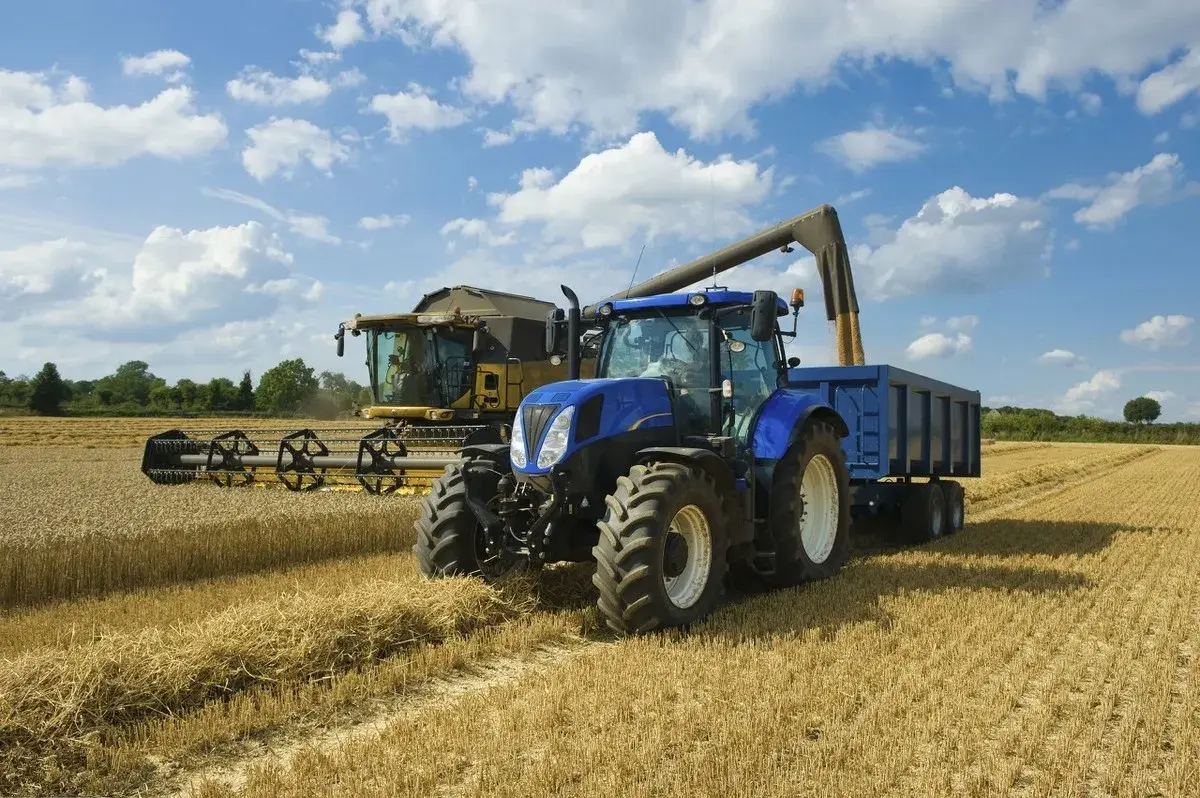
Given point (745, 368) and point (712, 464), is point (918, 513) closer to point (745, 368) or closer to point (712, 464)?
point (745, 368)

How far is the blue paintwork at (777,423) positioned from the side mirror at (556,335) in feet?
5.32

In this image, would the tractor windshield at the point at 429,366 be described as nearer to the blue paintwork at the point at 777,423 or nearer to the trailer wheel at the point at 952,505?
the trailer wheel at the point at 952,505

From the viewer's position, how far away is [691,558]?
6.13 m

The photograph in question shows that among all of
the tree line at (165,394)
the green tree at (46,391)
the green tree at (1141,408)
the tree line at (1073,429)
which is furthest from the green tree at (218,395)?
the green tree at (1141,408)

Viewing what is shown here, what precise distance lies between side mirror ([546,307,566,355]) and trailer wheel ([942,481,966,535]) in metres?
6.20

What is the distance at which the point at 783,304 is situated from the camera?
7285mm

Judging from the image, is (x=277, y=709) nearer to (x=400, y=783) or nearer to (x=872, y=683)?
(x=400, y=783)

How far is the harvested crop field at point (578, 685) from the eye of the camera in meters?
3.71

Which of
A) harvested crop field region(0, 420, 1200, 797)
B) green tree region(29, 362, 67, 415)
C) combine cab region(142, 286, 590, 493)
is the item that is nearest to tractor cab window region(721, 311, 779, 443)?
harvested crop field region(0, 420, 1200, 797)

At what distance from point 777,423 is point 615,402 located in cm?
148

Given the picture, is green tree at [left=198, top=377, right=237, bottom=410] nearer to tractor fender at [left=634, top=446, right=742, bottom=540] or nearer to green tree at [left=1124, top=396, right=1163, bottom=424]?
tractor fender at [left=634, top=446, right=742, bottom=540]

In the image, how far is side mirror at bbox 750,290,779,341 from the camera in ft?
20.4

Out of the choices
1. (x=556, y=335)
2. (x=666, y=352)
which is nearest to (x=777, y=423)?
(x=666, y=352)

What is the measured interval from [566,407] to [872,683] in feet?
8.16
